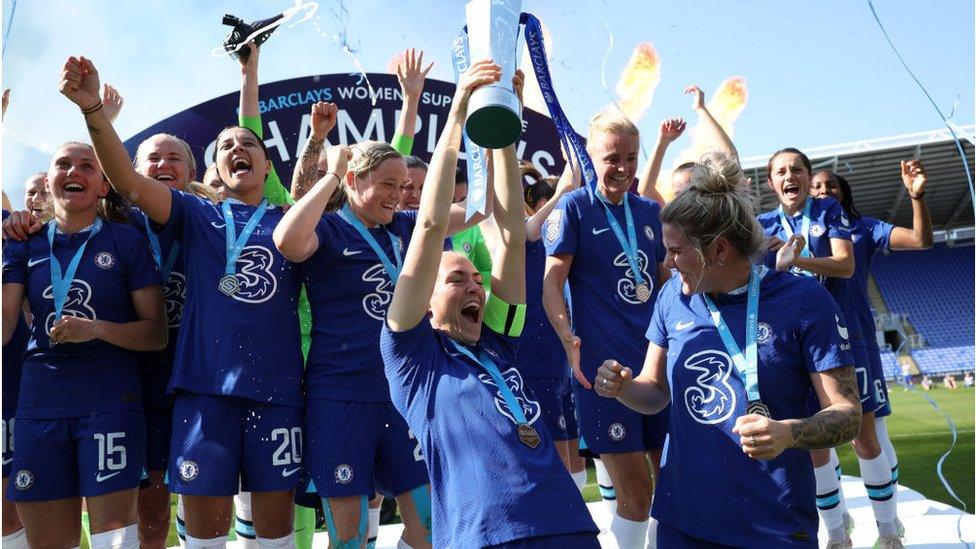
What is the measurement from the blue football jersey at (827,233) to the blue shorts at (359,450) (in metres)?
2.40

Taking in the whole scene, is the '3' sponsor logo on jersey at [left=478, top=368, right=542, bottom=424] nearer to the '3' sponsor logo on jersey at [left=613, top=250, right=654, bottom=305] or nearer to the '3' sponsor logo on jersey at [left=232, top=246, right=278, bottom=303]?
the '3' sponsor logo on jersey at [left=232, top=246, right=278, bottom=303]

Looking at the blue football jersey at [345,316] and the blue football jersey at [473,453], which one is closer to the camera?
the blue football jersey at [473,453]

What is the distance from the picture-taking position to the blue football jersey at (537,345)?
478 centimetres

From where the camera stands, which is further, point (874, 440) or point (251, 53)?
point (874, 440)

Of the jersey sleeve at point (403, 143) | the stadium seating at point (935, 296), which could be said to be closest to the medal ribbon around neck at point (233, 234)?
the jersey sleeve at point (403, 143)

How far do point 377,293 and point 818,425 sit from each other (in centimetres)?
172

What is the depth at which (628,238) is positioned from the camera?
4.05 m

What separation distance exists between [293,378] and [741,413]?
5.54ft

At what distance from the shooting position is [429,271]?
2256 millimetres

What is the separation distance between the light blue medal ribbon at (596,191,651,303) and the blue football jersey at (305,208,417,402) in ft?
3.81

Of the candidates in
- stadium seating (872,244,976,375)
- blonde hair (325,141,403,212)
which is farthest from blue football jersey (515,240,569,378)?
stadium seating (872,244,976,375)

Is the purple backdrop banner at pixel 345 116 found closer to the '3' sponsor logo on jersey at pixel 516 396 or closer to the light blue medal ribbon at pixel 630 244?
the light blue medal ribbon at pixel 630 244

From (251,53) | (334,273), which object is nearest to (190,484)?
(334,273)

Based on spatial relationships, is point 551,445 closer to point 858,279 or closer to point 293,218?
point 293,218
